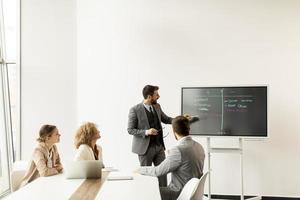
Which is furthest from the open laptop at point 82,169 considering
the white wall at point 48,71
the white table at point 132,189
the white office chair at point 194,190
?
the white wall at point 48,71

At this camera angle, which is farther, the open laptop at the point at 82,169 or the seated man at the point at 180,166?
the seated man at the point at 180,166

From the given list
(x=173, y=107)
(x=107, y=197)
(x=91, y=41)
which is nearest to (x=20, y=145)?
(x=91, y=41)

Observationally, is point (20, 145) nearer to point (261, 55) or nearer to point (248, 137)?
point (248, 137)

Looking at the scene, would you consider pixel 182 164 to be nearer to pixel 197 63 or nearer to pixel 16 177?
pixel 16 177

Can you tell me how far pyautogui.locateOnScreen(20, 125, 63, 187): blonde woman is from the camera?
3.73 m

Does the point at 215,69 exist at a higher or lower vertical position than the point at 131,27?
A: lower

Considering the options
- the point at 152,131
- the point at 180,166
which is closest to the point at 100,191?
the point at 180,166

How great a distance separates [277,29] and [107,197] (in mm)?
4083

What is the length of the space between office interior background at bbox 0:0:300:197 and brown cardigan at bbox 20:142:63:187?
203 cm

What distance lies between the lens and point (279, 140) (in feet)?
18.8

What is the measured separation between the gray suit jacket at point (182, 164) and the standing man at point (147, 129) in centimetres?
134

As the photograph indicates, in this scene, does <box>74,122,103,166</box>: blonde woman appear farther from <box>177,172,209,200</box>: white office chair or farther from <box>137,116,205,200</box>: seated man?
<box>177,172,209,200</box>: white office chair

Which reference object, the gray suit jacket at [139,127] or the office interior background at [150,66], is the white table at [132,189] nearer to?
the gray suit jacket at [139,127]

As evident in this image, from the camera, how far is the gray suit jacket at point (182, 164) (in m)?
3.58
